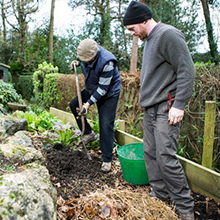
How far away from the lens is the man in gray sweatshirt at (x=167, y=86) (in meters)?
1.98

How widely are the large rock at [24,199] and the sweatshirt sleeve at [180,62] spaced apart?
1283 millimetres

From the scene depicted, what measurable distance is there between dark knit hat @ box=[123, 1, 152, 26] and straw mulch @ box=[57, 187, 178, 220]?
167 cm

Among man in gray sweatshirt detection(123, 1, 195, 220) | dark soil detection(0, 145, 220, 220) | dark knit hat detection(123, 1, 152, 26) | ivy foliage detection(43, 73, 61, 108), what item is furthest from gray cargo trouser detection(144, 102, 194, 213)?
ivy foliage detection(43, 73, 61, 108)

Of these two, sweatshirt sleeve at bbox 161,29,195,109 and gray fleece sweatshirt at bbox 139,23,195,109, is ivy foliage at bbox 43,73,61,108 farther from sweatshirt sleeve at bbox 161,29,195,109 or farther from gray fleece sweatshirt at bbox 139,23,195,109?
sweatshirt sleeve at bbox 161,29,195,109

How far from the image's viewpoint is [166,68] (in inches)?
83.7

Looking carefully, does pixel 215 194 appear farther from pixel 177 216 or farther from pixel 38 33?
pixel 38 33

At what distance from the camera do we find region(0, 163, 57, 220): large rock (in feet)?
4.43

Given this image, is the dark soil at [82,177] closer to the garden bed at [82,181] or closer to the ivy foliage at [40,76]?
the garden bed at [82,181]

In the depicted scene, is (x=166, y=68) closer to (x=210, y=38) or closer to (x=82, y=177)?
(x=82, y=177)

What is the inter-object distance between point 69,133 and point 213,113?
7.21ft

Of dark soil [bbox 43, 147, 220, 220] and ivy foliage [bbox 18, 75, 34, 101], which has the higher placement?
dark soil [bbox 43, 147, 220, 220]

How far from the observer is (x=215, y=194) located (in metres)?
2.41

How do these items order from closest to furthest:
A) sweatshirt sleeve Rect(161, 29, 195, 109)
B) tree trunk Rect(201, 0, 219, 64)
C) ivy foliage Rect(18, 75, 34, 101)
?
sweatshirt sleeve Rect(161, 29, 195, 109), tree trunk Rect(201, 0, 219, 64), ivy foliage Rect(18, 75, 34, 101)

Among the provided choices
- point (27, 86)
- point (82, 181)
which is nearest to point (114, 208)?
point (82, 181)
